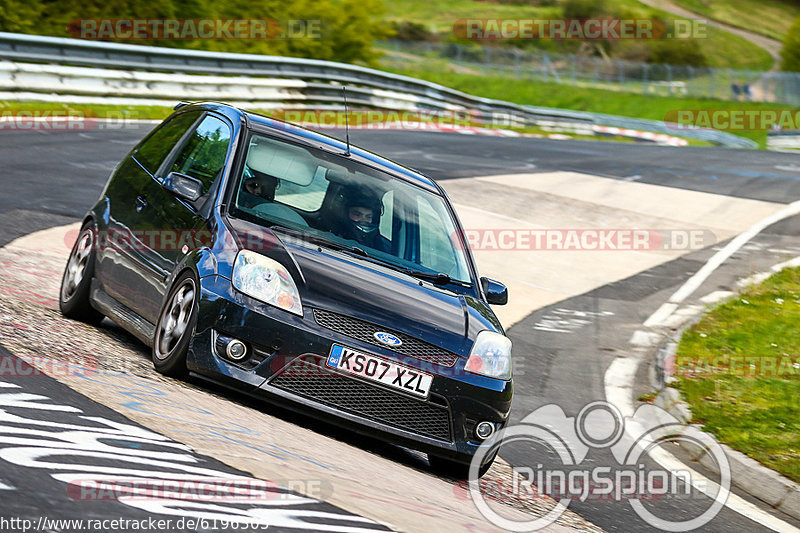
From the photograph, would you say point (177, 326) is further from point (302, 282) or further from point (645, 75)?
point (645, 75)

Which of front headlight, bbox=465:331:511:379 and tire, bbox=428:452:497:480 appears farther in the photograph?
tire, bbox=428:452:497:480

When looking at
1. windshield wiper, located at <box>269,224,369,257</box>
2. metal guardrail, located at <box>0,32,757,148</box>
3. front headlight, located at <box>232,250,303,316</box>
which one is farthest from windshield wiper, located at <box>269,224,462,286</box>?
metal guardrail, located at <box>0,32,757,148</box>

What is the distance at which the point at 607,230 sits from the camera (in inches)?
657

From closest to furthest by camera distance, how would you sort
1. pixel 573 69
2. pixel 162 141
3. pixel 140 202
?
pixel 140 202
pixel 162 141
pixel 573 69

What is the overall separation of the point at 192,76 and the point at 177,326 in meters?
16.6

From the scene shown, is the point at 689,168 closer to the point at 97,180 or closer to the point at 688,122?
the point at 97,180

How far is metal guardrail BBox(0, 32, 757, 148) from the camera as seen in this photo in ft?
60.7

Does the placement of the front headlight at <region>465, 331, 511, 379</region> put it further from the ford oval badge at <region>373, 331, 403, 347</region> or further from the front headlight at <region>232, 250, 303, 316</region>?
the front headlight at <region>232, 250, 303, 316</region>

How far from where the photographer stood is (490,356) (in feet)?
19.8

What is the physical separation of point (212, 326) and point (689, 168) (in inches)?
838

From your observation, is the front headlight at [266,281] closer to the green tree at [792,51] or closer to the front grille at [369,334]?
the front grille at [369,334]

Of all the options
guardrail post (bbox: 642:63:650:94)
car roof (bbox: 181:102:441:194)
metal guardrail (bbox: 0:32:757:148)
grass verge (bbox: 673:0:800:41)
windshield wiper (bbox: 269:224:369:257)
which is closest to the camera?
windshield wiper (bbox: 269:224:369:257)

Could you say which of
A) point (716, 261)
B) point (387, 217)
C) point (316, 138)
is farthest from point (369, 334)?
point (716, 261)

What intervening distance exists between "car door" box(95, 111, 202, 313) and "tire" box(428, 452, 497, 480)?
199 centimetres
